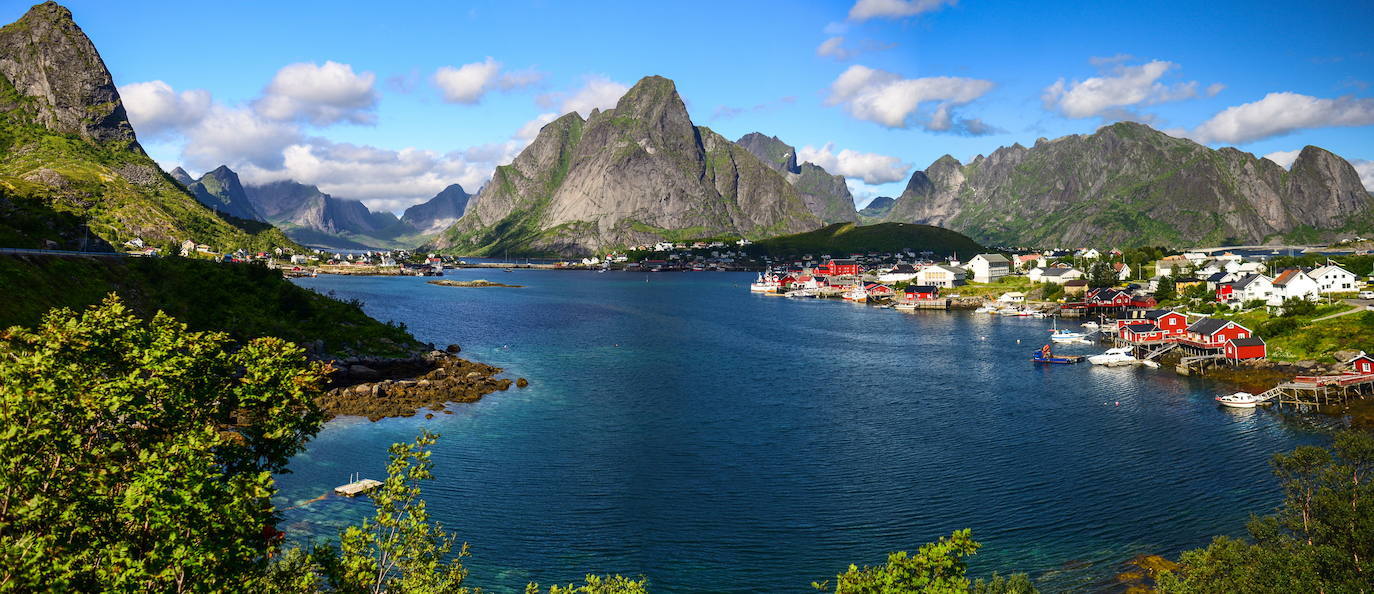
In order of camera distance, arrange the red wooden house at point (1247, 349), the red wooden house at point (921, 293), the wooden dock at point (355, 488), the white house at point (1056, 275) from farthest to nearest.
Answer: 1. the white house at point (1056, 275)
2. the red wooden house at point (921, 293)
3. the red wooden house at point (1247, 349)
4. the wooden dock at point (355, 488)

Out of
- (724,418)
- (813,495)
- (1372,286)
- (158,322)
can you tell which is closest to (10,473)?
(158,322)

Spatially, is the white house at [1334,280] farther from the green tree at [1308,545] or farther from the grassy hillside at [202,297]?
the grassy hillside at [202,297]

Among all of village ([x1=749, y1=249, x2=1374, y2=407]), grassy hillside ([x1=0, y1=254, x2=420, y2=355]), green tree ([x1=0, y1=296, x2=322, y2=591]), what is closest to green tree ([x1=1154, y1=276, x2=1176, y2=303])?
village ([x1=749, y1=249, x2=1374, y2=407])

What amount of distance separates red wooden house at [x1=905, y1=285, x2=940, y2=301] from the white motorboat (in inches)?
2787

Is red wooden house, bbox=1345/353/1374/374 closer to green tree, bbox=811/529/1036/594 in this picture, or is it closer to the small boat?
the small boat

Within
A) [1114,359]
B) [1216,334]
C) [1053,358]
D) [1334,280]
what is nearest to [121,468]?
[1053,358]

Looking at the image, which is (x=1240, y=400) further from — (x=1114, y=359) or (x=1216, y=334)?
(x=1216, y=334)

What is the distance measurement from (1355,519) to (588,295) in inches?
7067

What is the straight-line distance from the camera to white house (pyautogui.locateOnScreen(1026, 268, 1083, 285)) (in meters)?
170

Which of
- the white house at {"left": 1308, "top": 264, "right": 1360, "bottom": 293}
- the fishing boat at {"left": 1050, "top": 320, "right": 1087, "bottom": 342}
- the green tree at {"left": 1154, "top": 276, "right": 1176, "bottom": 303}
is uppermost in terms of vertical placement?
the white house at {"left": 1308, "top": 264, "right": 1360, "bottom": 293}

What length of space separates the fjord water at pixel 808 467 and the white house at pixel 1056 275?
309ft

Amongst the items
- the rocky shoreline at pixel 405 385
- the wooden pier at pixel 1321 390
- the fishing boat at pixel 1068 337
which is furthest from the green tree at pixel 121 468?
the fishing boat at pixel 1068 337

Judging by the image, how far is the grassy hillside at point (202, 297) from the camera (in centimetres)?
6225

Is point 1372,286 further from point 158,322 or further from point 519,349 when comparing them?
point 158,322
